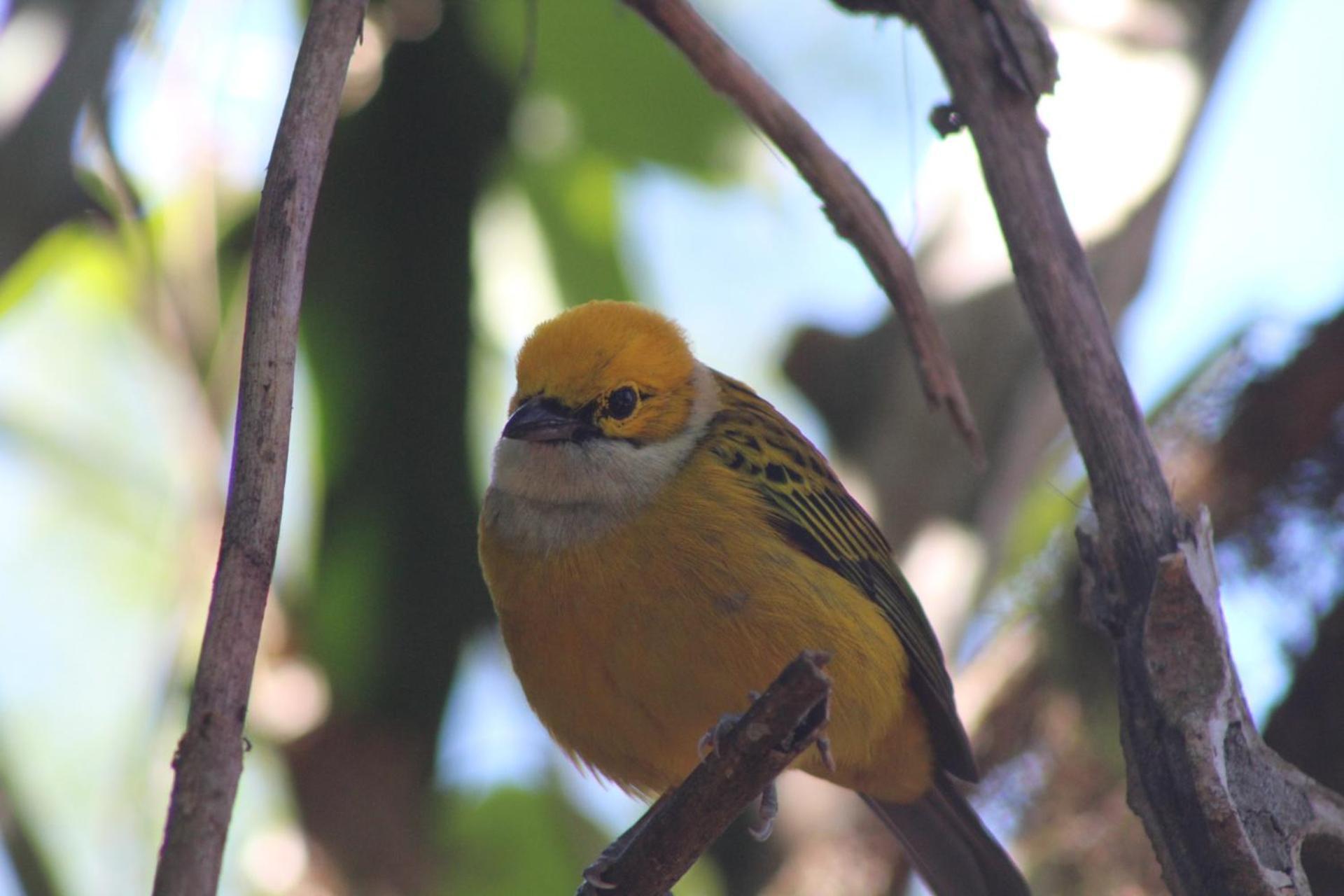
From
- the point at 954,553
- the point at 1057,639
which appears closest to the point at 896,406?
the point at 954,553

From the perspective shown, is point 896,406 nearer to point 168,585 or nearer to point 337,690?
point 337,690

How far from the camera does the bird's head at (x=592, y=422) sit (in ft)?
13.1

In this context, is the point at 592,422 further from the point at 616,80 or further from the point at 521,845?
the point at 521,845

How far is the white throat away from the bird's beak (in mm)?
43

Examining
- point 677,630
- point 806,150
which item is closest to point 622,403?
point 677,630

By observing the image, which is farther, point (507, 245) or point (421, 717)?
point (507, 245)

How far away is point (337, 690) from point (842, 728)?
2.00 m

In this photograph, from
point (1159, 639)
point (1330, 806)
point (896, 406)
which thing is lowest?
point (1330, 806)

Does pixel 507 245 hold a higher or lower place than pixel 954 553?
higher

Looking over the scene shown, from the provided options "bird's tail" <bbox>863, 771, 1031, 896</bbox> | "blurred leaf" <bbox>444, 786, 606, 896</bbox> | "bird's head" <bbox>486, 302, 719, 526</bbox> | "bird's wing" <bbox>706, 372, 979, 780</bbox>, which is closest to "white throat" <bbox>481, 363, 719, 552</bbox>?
"bird's head" <bbox>486, 302, 719, 526</bbox>

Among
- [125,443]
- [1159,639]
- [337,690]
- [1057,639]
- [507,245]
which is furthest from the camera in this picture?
[125,443]

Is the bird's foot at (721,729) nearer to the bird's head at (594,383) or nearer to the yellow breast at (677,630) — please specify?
the yellow breast at (677,630)

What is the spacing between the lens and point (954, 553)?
538cm

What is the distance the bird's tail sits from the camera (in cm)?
450
